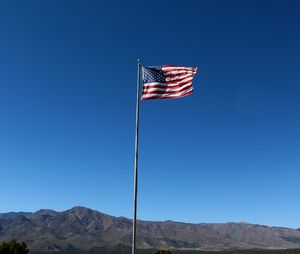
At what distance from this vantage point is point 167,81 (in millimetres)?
28484

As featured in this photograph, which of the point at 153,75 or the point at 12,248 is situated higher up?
the point at 153,75

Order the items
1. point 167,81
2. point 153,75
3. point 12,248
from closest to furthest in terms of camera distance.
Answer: point 167,81, point 153,75, point 12,248

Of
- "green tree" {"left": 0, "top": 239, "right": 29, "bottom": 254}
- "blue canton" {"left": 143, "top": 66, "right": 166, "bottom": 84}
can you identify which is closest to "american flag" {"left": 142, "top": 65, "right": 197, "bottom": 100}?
"blue canton" {"left": 143, "top": 66, "right": 166, "bottom": 84}

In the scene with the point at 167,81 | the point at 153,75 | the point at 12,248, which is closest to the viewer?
the point at 167,81

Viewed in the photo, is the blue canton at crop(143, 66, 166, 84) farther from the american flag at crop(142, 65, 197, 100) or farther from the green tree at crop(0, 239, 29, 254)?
the green tree at crop(0, 239, 29, 254)

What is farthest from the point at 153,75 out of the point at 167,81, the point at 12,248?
the point at 12,248

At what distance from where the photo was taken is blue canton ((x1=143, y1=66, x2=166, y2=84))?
28520mm

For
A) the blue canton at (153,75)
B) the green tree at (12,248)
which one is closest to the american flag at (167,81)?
the blue canton at (153,75)

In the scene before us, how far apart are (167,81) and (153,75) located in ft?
3.24

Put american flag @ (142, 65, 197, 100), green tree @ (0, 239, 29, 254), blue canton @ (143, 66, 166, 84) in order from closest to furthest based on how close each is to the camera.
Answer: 1. american flag @ (142, 65, 197, 100)
2. blue canton @ (143, 66, 166, 84)
3. green tree @ (0, 239, 29, 254)

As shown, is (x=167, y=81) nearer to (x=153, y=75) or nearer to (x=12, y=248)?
(x=153, y=75)

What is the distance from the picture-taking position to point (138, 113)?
27.4 meters

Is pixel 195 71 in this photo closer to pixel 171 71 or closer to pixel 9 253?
pixel 171 71

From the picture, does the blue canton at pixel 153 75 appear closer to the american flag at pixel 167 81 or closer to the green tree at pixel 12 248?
the american flag at pixel 167 81
